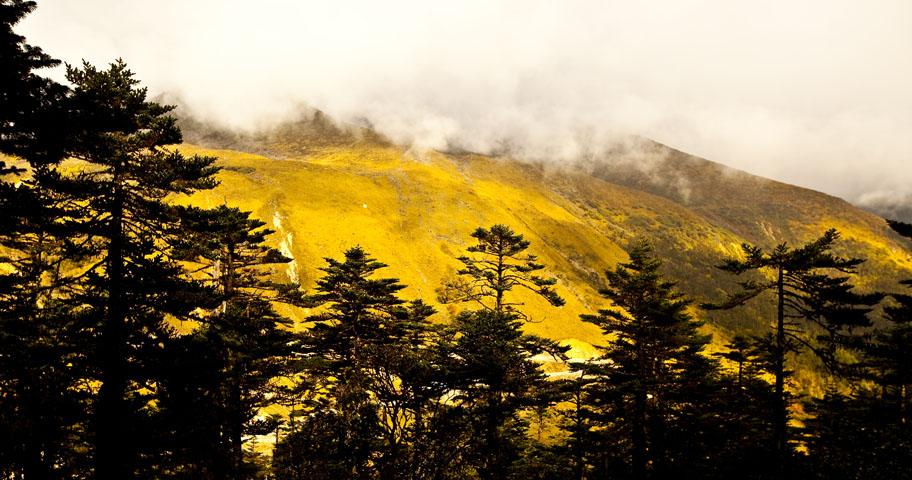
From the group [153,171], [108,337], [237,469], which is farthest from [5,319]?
[237,469]

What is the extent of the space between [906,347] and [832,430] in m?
7.19

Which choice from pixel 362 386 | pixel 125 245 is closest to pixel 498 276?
pixel 362 386

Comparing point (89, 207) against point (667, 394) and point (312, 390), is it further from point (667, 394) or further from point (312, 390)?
point (667, 394)

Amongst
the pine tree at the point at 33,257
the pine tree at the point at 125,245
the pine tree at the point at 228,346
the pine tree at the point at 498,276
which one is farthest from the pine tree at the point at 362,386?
the pine tree at the point at 33,257

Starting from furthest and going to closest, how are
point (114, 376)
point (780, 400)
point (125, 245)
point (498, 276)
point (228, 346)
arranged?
1. point (498, 276)
2. point (228, 346)
3. point (780, 400)
4. point (125, 245)
5. point (114, 376)

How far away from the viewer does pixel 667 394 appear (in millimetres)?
20641

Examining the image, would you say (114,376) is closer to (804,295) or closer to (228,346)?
(228,346)

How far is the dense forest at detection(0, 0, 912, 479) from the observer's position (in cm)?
1066

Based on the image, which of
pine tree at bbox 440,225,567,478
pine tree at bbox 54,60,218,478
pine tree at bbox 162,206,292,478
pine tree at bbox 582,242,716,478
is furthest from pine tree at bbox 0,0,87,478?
pine tree at bbox 582,242,716,478

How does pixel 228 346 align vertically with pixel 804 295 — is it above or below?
below

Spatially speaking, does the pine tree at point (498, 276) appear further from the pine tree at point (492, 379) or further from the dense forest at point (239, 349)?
the pine tree at point (492, 379)


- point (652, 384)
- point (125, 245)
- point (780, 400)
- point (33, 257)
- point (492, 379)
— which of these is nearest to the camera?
point (125, 245)

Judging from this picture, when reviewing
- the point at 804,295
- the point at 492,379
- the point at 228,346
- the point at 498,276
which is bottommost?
the point at 492,379

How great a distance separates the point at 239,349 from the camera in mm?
17438
